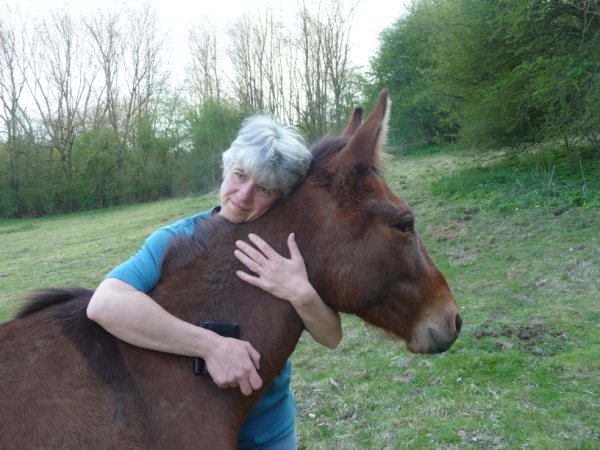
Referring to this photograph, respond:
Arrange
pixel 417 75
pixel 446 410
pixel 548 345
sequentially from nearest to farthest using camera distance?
pixel 446 410 → pixel 548 345 → pixel 417 75

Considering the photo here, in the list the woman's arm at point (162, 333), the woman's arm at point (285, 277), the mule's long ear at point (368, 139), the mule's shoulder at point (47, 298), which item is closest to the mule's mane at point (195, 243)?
the woman's arm at point (285, 277)

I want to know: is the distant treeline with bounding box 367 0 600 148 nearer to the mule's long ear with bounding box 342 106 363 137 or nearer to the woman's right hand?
the mule's long ear with bounding box 342 106 363 137

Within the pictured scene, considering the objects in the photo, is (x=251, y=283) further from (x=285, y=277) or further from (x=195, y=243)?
(x=195, y=243)

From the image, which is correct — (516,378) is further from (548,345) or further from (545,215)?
(545,215)

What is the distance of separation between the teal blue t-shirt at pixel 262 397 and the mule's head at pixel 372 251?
62cm

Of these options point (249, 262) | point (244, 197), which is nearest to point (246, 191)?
point (244, 197)

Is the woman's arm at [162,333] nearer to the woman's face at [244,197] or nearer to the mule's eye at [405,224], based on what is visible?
the woman's face at [244,197]

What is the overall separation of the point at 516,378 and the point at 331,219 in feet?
14.6

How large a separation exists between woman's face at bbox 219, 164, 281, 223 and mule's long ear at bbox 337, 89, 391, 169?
40 cm

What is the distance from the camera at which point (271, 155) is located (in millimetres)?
2416

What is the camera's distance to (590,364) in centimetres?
573

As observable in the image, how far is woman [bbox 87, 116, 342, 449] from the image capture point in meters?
2.12

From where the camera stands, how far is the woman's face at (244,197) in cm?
249

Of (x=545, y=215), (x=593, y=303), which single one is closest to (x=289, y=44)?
(x=545, y=215)
